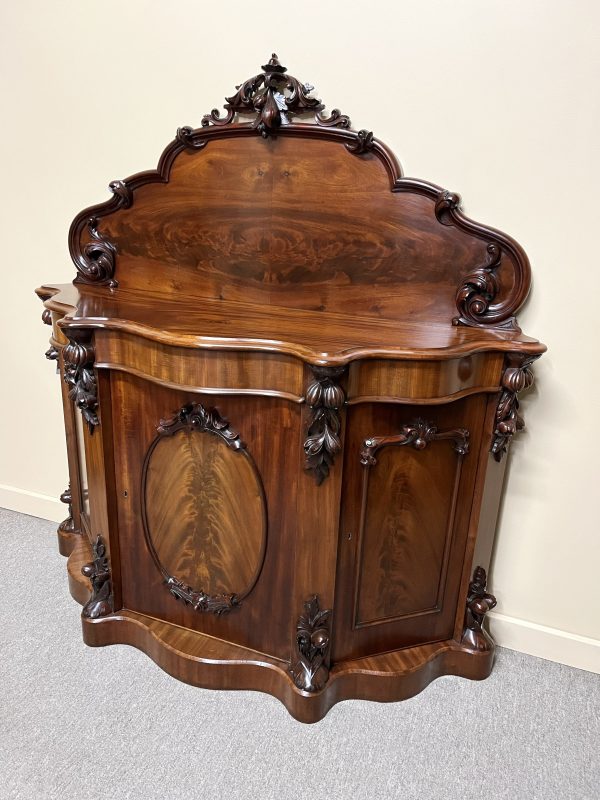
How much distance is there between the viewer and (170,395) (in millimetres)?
1540

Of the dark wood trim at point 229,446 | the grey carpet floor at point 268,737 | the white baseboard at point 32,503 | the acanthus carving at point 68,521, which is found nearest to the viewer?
the grey carpet floor at point 268,737

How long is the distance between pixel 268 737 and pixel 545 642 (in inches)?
36.1

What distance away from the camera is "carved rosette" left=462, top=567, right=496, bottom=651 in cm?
169

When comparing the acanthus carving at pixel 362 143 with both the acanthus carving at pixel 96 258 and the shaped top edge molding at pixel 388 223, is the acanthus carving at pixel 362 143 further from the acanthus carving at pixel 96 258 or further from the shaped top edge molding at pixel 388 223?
the acanthus carving at pixel 96 258

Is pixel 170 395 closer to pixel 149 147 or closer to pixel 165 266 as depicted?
pixel 165 266

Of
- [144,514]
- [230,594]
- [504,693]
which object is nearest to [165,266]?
[144,514]

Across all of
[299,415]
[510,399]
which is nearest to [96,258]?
[299,415]

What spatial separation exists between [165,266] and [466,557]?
130cm

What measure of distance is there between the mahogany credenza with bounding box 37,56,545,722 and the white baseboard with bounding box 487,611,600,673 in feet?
0.60

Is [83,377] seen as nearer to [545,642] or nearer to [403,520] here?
[403,520]

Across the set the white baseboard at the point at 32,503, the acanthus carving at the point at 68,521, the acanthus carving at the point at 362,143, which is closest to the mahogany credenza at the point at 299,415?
the acanthus carving at the point at 362,143

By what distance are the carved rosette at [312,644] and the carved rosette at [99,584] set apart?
626 millimetres

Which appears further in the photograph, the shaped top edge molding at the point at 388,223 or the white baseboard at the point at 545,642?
the white baseboard at the point at 545,642

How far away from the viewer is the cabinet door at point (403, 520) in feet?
4.77
